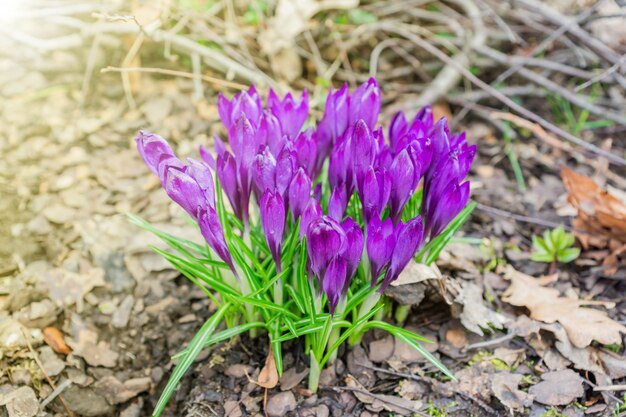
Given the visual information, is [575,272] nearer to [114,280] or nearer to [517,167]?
[517,167]

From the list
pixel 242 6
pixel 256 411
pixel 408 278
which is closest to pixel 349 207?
pixel 408 278

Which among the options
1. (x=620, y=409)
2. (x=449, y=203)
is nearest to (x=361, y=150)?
(x=449, y=203)

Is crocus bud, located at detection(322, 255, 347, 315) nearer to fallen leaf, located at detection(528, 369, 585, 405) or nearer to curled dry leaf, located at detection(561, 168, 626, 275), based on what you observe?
fallen leaf, located at detection(528, 369, 585, 405)

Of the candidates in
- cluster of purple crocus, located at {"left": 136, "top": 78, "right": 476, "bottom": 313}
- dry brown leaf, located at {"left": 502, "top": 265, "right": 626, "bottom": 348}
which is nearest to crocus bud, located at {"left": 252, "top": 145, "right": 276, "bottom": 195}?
cluster of purple crocus, located at {"left": 136, "top": 78, "right": 476, "bottom": 313}

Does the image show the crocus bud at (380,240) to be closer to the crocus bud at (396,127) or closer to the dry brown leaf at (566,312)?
the crocus bud at (396,127)

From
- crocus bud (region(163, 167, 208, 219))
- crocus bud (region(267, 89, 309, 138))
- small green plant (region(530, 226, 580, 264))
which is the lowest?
small green plant (region(530, 226, 580, 264))

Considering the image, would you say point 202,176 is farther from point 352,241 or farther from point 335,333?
point 335,333
